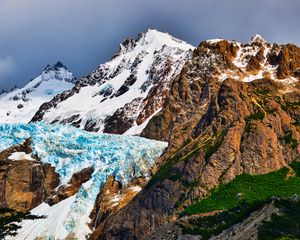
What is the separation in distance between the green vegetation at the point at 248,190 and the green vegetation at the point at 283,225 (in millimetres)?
20294

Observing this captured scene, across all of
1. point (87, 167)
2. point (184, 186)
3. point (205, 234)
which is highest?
point (87, 167)

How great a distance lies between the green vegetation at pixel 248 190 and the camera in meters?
128

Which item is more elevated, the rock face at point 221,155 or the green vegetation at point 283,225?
the rock face at point 221,155

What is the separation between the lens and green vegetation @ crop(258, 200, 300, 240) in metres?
94.7

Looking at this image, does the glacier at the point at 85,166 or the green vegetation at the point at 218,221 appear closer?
the green vegetation at the point at 218,221

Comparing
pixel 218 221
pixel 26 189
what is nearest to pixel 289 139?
pixel 218 221

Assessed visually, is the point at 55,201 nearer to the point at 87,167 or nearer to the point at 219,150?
the point at 87,167

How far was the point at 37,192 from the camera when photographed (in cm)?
19775

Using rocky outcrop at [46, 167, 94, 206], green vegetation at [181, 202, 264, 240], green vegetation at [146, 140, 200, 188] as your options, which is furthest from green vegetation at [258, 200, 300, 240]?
rocky outcrop at [46, 167, 94, 206]

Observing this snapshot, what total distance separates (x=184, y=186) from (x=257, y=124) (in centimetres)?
2062

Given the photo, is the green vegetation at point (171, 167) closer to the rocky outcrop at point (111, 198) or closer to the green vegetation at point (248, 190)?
the rocky outcrop at point (111, 198)

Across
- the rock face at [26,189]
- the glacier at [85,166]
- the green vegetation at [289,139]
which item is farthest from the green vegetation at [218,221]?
the rock face at [26,189]

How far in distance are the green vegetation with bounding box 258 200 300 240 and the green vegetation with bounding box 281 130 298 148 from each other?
44986 mm

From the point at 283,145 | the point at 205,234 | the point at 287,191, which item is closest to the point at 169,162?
the point at 283,145
